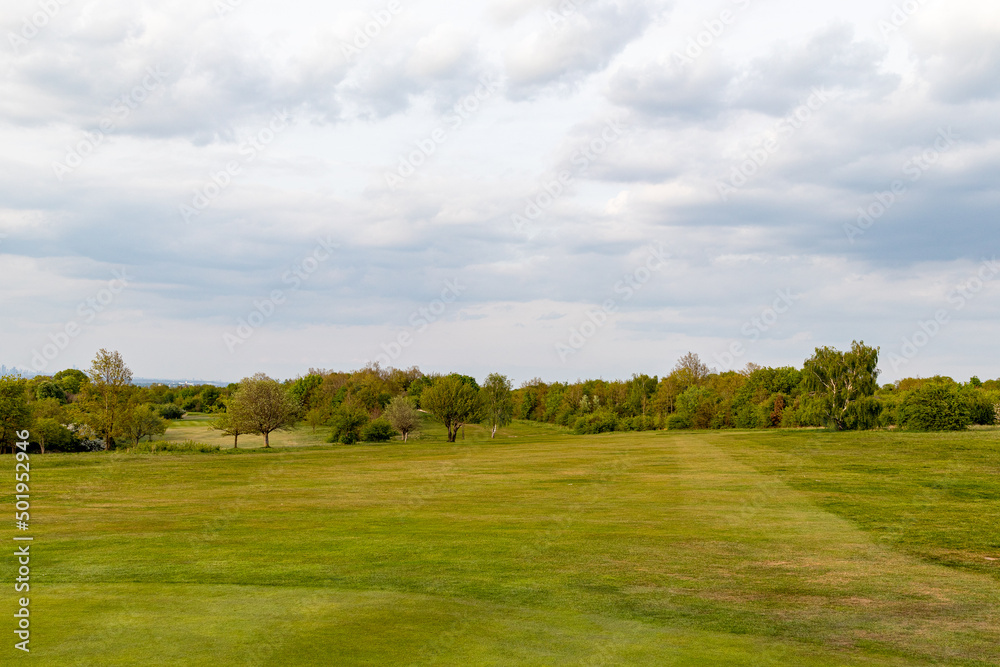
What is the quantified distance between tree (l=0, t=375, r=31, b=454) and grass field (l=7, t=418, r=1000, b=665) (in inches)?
1148

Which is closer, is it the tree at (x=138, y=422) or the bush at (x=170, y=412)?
the tree at (x=138, y=422)

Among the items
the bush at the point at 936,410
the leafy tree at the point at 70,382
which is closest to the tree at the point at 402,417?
the bush at the point at 936,410

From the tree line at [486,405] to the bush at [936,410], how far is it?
0.10 metres

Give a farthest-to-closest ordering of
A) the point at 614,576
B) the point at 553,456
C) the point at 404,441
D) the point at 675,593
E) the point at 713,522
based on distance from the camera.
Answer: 1. the point at 404,441
2. the point at 553,456
3. the point at 713,522
4. the point at 614,576
5. the point at 675,593

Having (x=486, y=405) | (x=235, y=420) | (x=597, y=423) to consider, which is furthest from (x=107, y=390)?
(x=597, y=423)

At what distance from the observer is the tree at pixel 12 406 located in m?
61.2

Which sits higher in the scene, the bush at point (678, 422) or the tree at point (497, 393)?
the tree at point (497, 393)

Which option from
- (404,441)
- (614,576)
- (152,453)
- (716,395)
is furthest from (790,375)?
(614,576)

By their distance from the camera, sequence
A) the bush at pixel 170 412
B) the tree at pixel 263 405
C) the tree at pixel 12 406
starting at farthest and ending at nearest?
the bush at pixel 170 412 → the tree at pixel 263 405 → the tree at pixel 12 406

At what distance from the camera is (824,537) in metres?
22.2

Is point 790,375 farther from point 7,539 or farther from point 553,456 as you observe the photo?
point 7,539

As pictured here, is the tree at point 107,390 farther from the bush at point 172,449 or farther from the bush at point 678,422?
the bush at point 678,422

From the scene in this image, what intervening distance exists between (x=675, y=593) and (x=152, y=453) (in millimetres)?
61540

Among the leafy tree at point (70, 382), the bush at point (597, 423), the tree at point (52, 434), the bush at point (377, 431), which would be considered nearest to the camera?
the tree at point (52, 434)
